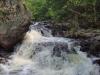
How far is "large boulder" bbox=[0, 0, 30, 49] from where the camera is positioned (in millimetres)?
12508

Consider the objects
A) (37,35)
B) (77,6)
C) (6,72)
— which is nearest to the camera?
(6,72)

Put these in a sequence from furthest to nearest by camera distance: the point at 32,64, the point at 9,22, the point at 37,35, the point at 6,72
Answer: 1. the point at 37,35
2. the point at 9,22
3. the point at 32,64
4. the point at 6,72

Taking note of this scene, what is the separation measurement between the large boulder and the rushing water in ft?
1.78

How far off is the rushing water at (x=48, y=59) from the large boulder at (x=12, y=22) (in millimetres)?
544

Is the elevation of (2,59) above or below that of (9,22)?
below

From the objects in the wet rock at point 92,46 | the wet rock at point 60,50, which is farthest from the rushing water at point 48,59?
the wet rock at point 92,46

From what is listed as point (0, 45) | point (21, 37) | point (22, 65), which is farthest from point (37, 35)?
point (22, 65)

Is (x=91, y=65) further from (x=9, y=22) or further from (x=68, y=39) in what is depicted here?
(x=9, y=22)

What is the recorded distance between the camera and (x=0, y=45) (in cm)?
1265

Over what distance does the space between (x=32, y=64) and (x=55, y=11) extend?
5554 millimetres

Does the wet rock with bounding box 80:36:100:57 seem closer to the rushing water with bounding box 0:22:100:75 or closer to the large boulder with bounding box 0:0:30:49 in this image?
the rushing water with bounding box 0:22:100:75

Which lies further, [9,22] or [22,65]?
[9,22]

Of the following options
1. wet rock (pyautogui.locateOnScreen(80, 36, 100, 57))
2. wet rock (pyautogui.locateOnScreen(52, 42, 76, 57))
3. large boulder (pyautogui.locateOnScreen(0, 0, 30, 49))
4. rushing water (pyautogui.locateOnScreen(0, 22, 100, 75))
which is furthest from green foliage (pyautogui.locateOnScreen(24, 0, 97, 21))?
wet rock (pyautogui.locateOnScreen(52, 42, 76, 57))

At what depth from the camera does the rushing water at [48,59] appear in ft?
35.9
